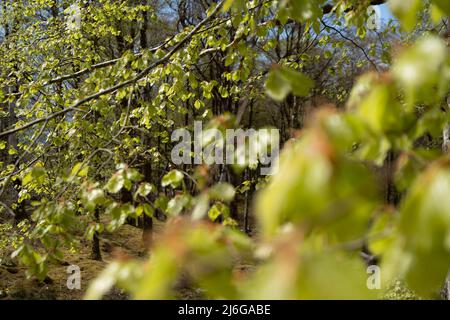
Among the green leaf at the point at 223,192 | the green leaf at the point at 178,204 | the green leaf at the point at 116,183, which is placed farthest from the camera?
the green leaf at the point at 116,183

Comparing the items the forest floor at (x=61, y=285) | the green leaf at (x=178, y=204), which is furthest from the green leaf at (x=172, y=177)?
the forest floor at (x=61, y=285)

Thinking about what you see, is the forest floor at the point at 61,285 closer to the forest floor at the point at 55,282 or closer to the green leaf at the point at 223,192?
the forest floor at the point at 55,282

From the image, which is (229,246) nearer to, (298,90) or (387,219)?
(387,219)

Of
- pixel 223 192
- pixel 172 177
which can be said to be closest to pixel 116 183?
pixel 172 177

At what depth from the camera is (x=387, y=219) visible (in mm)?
1027

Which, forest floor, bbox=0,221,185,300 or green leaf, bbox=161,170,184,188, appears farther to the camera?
forest floor, bbox=0,221,185,300

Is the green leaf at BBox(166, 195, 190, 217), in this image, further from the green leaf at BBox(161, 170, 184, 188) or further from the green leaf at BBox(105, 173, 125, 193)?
the green leaf at BBox(105, 173, 125, 193)

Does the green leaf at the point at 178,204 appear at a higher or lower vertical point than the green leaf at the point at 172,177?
lower

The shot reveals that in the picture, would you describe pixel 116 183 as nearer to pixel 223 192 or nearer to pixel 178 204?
pixel 178 204

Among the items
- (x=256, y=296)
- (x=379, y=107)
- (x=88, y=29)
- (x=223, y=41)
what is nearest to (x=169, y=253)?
(x=256, y=296)

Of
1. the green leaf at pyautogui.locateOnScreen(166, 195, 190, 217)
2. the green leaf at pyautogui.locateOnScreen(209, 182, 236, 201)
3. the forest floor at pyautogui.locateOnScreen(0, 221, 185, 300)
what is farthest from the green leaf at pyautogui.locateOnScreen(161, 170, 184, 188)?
the forest floor at pyautogui.locateOnScreen(0, 221, 185, 300)

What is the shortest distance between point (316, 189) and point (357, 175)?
144 mm

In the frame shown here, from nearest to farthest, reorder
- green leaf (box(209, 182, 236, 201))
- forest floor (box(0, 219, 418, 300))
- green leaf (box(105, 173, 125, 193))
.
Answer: green leaf (box(209, 182, 236, 201))
green leaf (box(105, 173, 125, 193))
forest floor (box(0, 219, 418, 300))

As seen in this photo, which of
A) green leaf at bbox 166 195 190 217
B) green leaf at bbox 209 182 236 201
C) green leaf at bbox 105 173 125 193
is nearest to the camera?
green leaf at bbox 209 182 236 201
